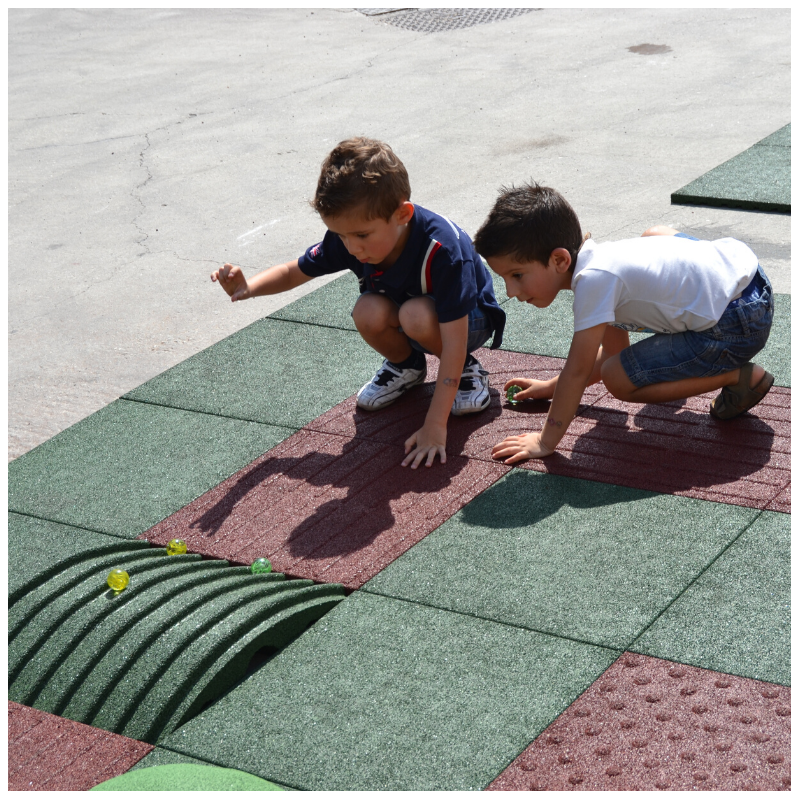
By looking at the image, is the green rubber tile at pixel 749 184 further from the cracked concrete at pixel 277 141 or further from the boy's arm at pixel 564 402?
the boy's arm at pixel 564 402

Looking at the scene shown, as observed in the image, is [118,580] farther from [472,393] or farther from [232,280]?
[472,393]

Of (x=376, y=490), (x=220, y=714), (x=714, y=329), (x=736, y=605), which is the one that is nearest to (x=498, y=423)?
(x=376, y=490)

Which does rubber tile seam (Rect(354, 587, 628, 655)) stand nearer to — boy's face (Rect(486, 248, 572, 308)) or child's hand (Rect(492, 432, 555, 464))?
child's hand (Rect(492, 432, 555, 464))

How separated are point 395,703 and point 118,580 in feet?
2.96

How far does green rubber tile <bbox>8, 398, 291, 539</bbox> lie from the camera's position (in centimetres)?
335

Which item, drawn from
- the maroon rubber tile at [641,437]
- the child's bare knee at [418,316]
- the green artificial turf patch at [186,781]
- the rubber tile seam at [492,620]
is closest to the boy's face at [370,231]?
the child's bare knee at [418,316]

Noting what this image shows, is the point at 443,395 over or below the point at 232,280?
below

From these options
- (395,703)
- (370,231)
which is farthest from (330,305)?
(395,703)

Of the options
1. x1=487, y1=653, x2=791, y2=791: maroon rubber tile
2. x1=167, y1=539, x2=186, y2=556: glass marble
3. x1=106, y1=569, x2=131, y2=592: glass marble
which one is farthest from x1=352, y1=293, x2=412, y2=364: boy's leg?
x1=487, y1=653, x2=791, y2=791: maroon rubber tile

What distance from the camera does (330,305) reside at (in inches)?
188

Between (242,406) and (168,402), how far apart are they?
1.06ft

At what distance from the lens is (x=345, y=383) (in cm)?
405

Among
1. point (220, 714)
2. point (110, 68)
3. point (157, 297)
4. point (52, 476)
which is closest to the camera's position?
point (220, 714)

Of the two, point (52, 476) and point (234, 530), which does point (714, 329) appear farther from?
point (52, 476)
